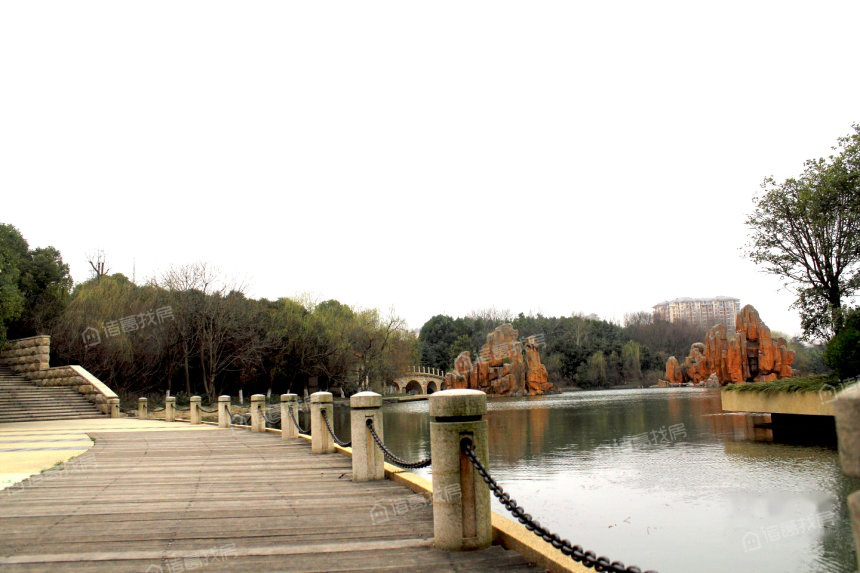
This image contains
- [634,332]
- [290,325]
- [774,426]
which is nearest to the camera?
[774,426]

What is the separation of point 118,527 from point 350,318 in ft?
178

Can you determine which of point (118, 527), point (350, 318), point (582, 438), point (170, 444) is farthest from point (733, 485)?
point (350, 318)

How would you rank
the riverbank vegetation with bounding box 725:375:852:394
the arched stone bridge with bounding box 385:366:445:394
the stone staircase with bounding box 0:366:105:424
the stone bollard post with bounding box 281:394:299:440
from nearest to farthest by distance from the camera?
the stone bollard post with bounding box 281:394:299:440 → the riverbank vegetation with bounding box 725:375:852:394 → the stone staircase with bounding box 0:366:105:424 → the arched stone bridge with bounding box 385:366:445:394

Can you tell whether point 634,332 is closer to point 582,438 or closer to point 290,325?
point 290,325

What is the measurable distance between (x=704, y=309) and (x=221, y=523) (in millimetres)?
161909

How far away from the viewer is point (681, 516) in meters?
9.55

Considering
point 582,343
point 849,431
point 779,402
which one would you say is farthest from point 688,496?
point 582,343

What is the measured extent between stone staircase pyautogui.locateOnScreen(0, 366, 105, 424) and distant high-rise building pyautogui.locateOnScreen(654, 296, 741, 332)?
139518 mm

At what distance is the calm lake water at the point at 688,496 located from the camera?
25.5ft

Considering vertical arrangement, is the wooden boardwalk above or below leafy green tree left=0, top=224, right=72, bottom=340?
below

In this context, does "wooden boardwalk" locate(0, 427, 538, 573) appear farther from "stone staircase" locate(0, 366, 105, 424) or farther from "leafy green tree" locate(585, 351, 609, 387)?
"leafy green tree" locate(585, 351, 609, 387)

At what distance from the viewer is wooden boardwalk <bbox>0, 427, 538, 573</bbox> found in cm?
426

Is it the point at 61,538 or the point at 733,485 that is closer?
the point at 61,538
